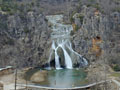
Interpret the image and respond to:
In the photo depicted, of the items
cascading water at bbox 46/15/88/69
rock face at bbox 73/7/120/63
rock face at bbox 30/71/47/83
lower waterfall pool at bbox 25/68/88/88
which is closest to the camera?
lower waterfall pool at bbox 25/68/88/88

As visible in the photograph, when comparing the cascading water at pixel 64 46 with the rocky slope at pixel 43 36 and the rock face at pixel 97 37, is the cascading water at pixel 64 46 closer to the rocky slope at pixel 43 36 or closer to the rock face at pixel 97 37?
the rocky slope at pixel 43 36

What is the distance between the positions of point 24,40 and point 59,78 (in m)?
14.0

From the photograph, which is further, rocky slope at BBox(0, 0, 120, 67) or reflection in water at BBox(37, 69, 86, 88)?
rocky slope at BBox(0, 0, 120, 67)

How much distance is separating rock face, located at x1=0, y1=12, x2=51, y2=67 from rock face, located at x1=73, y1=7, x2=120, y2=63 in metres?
6.98

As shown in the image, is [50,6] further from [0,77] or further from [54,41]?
[0,77]

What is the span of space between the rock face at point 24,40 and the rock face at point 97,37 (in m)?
6.98

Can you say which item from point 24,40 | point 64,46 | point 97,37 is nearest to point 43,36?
point 24,40

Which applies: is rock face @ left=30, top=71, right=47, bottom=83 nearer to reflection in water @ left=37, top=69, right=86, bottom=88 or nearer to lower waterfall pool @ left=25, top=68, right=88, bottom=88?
lower waterfall pool @ left=25, top=68, right=88, bottom=88

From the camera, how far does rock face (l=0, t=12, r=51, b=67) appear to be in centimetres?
4522

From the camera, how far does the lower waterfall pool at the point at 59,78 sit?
1344 inches

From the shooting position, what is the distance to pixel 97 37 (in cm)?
4716

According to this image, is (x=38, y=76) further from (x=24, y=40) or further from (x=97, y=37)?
(x=97, y=37)

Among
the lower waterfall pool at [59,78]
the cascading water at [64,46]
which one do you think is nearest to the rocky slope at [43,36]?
the cascading water at [64,46]

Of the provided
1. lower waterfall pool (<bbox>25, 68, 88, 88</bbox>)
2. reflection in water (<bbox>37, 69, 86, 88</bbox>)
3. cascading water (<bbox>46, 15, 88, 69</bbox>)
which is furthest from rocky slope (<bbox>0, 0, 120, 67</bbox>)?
reflection in water (<bbox>37, 69, 86, 88</bbox>)
